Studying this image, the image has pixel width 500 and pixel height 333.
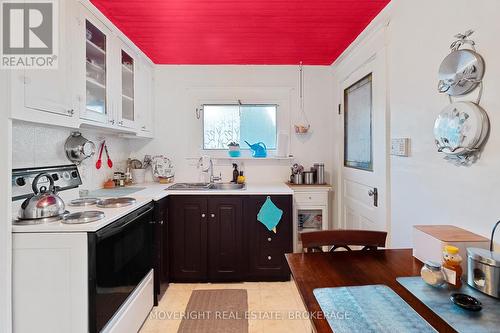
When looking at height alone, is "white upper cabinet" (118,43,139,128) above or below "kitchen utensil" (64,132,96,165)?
above

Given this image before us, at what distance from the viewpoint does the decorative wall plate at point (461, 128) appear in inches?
43.3

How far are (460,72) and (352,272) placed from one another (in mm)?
1008

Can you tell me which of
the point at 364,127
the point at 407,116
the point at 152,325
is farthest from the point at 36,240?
the point at 364,127

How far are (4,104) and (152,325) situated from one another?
168 centimetres

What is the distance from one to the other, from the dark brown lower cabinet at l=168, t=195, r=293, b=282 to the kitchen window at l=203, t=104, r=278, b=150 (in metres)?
0.87

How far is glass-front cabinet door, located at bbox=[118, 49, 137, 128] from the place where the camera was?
2.32 metres

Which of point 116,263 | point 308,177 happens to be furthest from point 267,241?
point 116,263

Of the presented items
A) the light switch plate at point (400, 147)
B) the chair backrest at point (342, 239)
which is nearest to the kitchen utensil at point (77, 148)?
the chair backrest at point (342, 239)

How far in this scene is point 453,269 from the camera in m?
0.97

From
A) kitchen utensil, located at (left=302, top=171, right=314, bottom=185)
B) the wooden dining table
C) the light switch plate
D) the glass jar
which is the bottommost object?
the wooden dining table

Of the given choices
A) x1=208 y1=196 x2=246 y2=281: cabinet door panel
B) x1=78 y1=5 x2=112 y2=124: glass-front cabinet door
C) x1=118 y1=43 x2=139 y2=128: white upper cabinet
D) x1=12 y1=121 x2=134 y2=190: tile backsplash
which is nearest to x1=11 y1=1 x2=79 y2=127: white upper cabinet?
x1=78 y1=5 x2=112 y2=124: glass-front cabinet door

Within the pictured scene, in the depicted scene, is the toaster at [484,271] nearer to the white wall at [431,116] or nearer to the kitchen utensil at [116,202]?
the white wall at [431,116]

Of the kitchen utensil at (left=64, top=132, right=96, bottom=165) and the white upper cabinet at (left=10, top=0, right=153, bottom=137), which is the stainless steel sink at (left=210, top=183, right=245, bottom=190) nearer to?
the white upper cabinet at (left=10, top=0, right=153, bottom=137)

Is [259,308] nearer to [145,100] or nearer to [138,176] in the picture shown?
[138,176]
